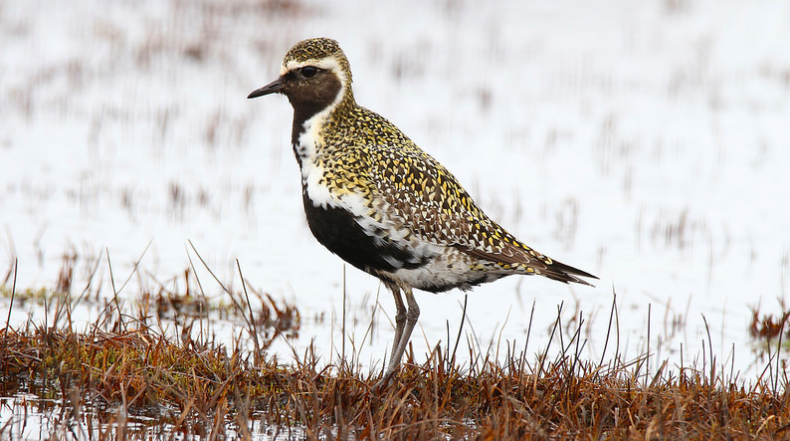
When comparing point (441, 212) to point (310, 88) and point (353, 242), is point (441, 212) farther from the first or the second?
point (310, 88)

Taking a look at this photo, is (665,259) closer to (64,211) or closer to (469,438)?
(469,438)

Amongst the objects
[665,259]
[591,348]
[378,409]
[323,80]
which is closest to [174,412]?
[378,409]

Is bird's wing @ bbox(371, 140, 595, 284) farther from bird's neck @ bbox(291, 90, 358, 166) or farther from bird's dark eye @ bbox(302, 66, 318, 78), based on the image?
bird's dark eye @ bbox(302, 66, 318, 78)

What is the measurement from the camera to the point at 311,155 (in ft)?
16.4

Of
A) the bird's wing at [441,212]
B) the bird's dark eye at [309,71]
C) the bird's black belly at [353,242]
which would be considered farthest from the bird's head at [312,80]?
the bird's black belly at [353,242]

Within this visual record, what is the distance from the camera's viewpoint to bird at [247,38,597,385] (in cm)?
480

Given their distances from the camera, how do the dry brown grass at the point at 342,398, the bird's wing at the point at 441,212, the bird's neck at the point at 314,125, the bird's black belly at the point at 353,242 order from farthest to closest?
the bird's neck at the point at 314,125
the bird's wing at the point at 441,212
the bird's black belly at the point at 353,242
the dry brown grass at the point at 342,398

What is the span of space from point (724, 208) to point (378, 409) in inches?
236

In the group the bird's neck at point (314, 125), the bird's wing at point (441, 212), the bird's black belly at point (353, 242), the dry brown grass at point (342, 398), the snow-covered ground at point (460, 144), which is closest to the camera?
the dry brown grass at point (342, 398)

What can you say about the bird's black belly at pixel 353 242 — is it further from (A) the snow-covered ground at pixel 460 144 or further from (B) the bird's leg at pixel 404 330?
(A) the snow-covered ground at pixel 460 144

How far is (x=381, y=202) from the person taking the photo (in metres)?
4.81

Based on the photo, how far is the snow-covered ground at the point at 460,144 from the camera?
7.21 metres

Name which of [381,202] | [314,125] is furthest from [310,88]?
[381,202]

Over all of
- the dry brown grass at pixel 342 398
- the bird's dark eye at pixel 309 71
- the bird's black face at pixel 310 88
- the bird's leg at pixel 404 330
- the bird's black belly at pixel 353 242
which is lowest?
the dry brown grass at pixel 342 398
